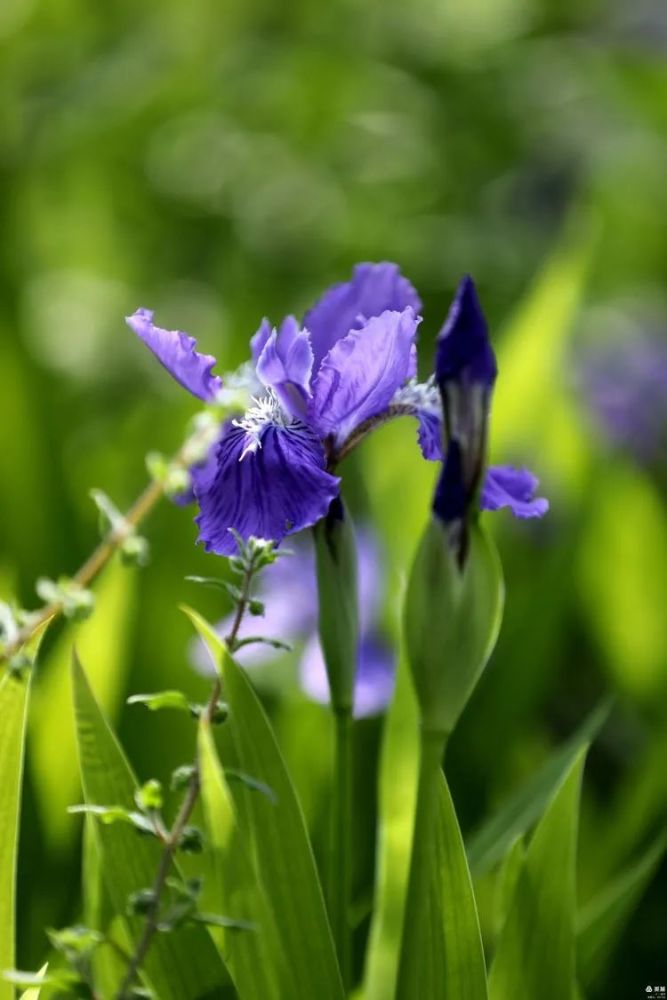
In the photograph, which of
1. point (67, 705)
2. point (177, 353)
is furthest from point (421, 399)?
point (67, 705)

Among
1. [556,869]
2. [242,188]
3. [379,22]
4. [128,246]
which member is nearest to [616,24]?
[379,22]

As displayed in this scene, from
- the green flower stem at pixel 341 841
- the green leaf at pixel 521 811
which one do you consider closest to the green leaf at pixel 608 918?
the green leaf at pixel 521 811

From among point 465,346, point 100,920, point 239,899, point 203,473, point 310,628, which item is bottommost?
point 310,628

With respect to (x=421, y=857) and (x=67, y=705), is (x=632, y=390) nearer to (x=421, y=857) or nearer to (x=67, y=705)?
(x=67, y=705)

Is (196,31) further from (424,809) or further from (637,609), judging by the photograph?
(424,809)

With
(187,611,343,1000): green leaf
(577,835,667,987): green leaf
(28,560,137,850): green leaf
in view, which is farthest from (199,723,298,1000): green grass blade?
(28,560,137,850): green leaf

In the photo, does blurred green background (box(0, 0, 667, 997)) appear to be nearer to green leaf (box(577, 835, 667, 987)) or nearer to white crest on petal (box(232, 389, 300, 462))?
green leaf (box(577, 835, 667, 987))
